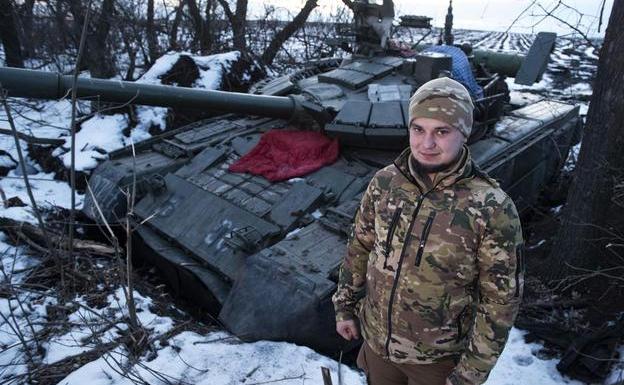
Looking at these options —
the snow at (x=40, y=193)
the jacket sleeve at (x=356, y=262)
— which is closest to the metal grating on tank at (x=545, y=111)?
the jacket sleeve at (x=356, y=262)

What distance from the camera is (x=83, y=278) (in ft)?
15.2

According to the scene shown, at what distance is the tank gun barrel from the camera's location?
406cm

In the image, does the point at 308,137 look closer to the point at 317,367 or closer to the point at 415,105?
the point at 317,367

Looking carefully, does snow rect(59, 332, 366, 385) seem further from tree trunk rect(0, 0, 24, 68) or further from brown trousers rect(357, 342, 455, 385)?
tree trunk rect(0, 0, 24, 68)

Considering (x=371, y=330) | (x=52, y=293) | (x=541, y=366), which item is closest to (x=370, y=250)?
(x=371, y=330)

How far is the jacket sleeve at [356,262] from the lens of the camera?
2381 mm

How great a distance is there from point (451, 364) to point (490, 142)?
4.26 metres

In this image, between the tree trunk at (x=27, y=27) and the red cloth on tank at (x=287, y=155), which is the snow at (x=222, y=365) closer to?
the red cloth on tank at (x=287, y=155)

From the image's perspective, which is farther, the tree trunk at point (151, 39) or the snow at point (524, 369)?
the tree trunk at point (151, 39)

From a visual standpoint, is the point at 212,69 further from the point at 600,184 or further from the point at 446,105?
the point at 446,105

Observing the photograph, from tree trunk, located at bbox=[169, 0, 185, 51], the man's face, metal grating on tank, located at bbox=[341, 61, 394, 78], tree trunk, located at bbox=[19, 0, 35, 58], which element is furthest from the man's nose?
tree trunk, located at bbox=[169, 0, 185, 51]

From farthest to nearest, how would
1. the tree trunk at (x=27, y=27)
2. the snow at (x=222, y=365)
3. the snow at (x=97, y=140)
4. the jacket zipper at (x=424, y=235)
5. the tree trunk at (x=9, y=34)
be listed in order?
the tree trunk at (x=27, y=27) → the tree trunk at (x=9, y=34) → the snow at (x=97, y=140) → the snow at (x=222, y=365) → the jacket zipper at (x=424, y=235)

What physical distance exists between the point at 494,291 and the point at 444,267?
0.21 meters

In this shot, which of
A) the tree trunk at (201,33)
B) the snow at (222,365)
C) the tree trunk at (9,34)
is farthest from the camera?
the tree trunk at (201,33)
